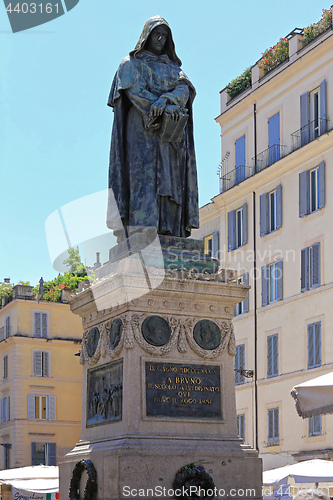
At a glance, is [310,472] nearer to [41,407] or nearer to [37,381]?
[41,407]

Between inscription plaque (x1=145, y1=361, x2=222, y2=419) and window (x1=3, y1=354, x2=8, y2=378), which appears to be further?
window (x1=3, y1=354, x2=8, y2=378)

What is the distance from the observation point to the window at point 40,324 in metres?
58.6

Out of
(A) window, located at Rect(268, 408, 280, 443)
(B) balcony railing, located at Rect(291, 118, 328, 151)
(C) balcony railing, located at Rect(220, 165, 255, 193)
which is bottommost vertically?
(A) window, located at Rect(268, 408, 280, 443)

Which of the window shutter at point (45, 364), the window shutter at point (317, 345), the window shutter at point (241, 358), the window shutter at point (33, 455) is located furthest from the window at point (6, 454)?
the window shutter at point (317, 345)

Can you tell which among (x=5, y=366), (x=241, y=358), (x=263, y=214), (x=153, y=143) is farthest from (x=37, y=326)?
(x=153, y=143)

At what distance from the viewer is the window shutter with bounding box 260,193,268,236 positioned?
3881cm

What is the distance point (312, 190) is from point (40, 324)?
2723 cm

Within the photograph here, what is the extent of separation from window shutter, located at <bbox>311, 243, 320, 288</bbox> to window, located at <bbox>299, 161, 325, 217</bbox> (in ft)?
4.75

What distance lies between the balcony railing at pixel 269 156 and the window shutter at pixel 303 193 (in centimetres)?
218

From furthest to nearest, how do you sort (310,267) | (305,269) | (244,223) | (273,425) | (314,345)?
(244,223), (273,425), (305,269), (310,267), (314,345)

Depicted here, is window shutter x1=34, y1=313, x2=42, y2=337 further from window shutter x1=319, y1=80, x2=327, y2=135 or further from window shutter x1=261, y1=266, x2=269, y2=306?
window shutter x1=319, y1=80, x2=327, y2=135

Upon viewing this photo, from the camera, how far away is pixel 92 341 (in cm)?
1273

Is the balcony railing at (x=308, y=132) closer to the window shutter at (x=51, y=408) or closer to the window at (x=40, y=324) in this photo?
the window at (x=40, y=324)

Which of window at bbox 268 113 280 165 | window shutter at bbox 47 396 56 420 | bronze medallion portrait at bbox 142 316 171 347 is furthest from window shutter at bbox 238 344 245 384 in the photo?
bronze medallion portrait at bbox 142 316 171 347
